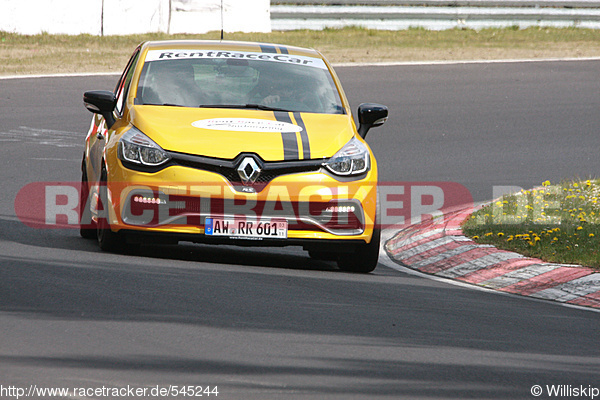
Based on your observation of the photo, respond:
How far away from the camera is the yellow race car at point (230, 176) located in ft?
25.7

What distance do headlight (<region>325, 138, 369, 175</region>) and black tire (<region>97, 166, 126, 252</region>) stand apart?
5.32ft

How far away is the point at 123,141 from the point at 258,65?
1607 mm

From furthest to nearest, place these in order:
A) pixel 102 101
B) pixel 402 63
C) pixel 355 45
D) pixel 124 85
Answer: pixel 355 45, pixel 402 63, pixel 124 85, pixel 102 101

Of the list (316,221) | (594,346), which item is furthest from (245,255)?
(594,346)

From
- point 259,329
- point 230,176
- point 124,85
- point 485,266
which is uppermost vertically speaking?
point 124,85

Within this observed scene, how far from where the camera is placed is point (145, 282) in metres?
7.22

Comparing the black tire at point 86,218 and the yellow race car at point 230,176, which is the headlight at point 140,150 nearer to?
the yellow race car at point 230,176

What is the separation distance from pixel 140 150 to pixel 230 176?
0.69 meters

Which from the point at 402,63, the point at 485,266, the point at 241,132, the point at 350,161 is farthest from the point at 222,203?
the point at 402,63

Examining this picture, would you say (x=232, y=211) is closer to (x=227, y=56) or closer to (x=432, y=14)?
(x=227, y=56)

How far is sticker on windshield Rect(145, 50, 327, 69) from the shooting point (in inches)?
364

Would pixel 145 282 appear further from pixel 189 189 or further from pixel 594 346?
pixel 594 346

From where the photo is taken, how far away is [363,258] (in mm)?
8352

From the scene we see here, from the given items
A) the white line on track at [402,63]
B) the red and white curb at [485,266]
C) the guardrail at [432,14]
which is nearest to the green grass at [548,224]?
the red and white curb at [485,266]
